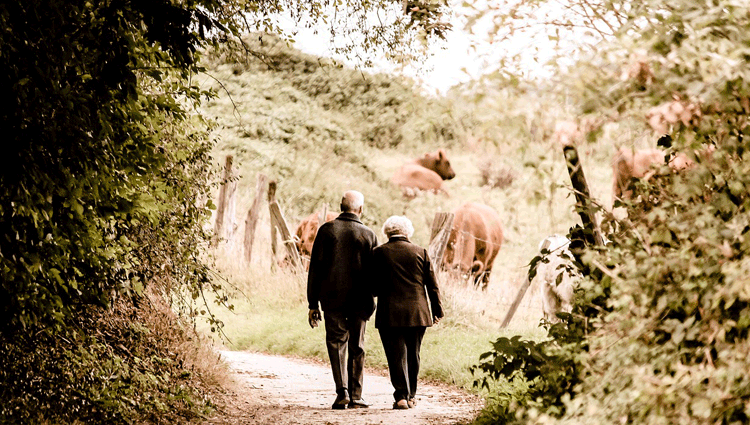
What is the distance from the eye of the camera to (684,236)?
127 inches

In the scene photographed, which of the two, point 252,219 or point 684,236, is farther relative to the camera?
point 252,219

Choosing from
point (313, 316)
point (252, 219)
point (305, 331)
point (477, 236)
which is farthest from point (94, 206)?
point (477, 236)

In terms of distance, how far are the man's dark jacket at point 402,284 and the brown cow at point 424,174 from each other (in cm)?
2030

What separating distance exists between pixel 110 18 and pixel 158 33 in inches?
10.5

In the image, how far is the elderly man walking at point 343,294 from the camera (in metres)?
8.57

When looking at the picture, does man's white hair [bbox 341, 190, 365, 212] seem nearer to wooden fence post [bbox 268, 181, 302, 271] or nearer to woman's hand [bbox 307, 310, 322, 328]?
woman's hand [bbox 307, 310, 322, 328]

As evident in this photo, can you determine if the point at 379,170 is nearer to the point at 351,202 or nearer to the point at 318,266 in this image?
the point at 351,202

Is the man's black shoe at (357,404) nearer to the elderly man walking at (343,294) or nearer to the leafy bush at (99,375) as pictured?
the elderly man walking at (343,294)

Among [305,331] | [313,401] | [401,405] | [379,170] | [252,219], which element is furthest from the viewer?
[379,170]

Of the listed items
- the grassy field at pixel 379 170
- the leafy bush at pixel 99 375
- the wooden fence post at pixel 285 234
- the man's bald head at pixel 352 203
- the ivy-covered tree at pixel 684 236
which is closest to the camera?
the ivy-covered tree at pixel 684 236

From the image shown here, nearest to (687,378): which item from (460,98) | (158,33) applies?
(460,98)

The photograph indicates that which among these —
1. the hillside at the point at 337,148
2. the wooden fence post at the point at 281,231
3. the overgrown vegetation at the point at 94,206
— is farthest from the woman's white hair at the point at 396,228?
the wooden fence post at the point at 281,231

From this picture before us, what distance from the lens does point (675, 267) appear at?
329 cm

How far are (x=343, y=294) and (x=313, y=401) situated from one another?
141 centimetres
